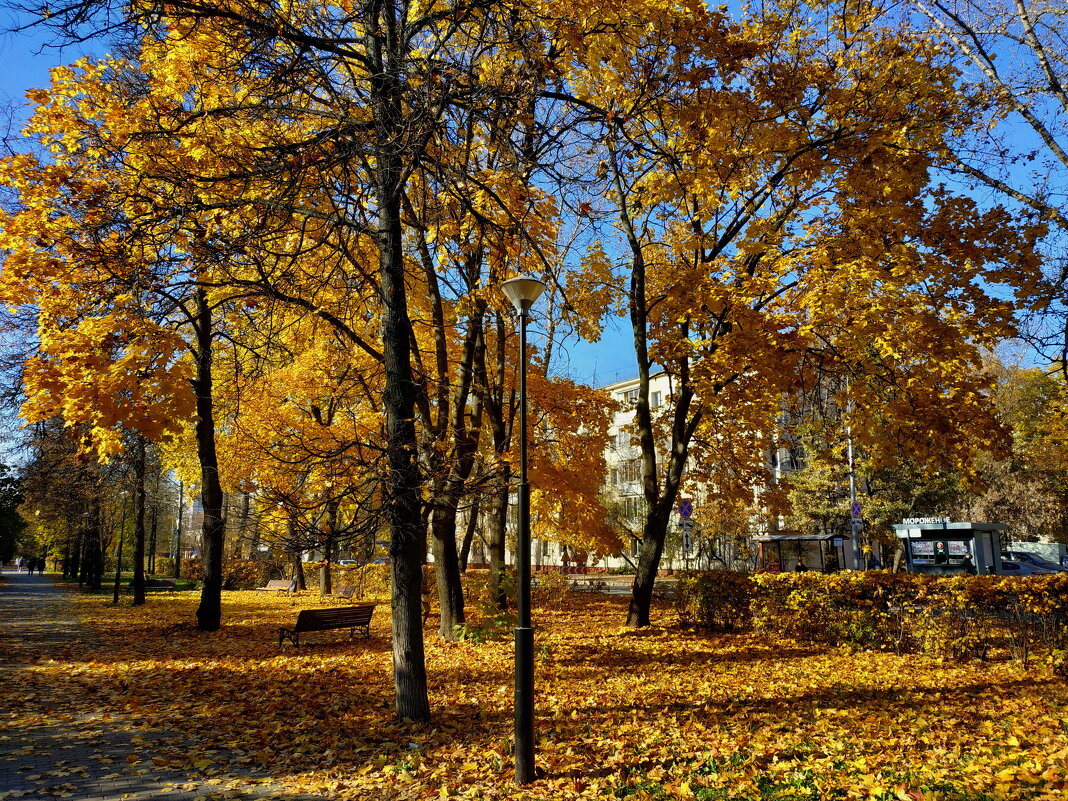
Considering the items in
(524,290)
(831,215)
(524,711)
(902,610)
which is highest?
(831,215)

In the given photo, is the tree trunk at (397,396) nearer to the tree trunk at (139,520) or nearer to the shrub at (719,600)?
the shrub at (719,600)

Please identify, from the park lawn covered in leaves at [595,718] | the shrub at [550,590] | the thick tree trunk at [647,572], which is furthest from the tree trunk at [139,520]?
the thick tree trunk at [647,572]

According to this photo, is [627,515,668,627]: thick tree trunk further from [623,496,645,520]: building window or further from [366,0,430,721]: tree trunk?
[623,496,645,520]: building window

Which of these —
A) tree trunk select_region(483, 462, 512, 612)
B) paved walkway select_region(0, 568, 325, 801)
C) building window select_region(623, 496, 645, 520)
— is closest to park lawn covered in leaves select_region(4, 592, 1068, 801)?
paved walkway select_region(0, 568, 325, 801)

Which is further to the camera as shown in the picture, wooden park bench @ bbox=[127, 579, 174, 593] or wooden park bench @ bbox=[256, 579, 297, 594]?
wooden park bench @ bbox=[127, 579, 174, 593]

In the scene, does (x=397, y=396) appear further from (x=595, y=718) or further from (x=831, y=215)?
(x=831, y=215)

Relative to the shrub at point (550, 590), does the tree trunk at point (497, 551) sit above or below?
above

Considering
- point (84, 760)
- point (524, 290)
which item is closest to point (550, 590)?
point (84, 760)

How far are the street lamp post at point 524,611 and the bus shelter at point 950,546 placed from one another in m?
23.5

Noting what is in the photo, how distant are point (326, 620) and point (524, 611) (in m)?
7.96

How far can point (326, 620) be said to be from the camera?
12508mm

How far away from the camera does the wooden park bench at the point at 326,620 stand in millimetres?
12008

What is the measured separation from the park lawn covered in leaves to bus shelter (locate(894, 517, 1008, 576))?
1595 centimetres

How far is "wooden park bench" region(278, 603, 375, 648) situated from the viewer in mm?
12008
